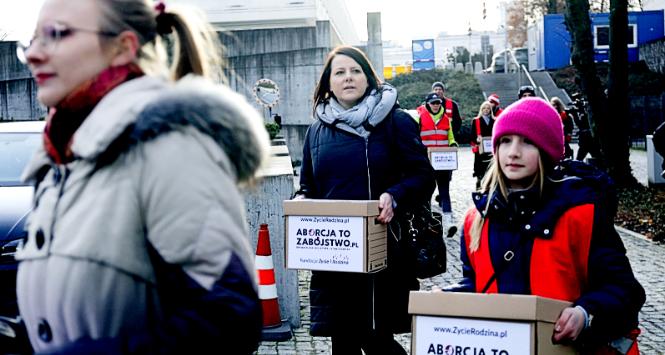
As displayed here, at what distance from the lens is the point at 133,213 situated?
190 centimetres

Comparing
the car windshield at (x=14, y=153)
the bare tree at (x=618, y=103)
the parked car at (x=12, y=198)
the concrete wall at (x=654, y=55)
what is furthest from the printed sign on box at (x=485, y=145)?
the concrete wall at (x=654, y=55)

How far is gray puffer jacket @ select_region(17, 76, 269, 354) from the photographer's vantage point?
1.88 metres


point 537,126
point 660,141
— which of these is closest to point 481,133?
point 660,141

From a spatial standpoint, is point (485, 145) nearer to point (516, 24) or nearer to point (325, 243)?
point (325, 243)

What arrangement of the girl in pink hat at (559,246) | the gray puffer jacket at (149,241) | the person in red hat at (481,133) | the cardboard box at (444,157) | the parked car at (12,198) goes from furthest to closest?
the person in red hat at (481,133) < the cardboard box at (444,157) < the parked car at (12,198) < the girl in pink hat at (559,246) < the gray puffer jacket at (149,241)

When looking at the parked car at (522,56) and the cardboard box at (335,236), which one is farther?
the parked car at (522,56)

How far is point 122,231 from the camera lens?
1.89 m

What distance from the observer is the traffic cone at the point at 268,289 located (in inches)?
267

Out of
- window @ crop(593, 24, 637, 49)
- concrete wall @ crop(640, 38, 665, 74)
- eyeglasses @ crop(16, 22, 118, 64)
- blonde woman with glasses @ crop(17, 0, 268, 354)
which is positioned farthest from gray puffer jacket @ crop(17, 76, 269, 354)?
window @ crop(593, 24, 637, 49)

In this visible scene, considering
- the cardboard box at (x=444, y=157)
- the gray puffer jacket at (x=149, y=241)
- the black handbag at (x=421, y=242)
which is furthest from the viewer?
the cardboard box at (x=444, y=157)

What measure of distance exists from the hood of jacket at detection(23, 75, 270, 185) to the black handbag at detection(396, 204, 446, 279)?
3024mm

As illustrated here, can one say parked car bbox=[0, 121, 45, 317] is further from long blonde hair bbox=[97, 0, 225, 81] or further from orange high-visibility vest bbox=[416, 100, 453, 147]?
orange high-visibility vest bbox=[416, 100, 453, 147]

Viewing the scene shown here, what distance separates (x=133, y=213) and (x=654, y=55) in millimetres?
44675

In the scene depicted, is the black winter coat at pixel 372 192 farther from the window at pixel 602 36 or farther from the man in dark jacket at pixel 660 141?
the window at pixel 602 36
